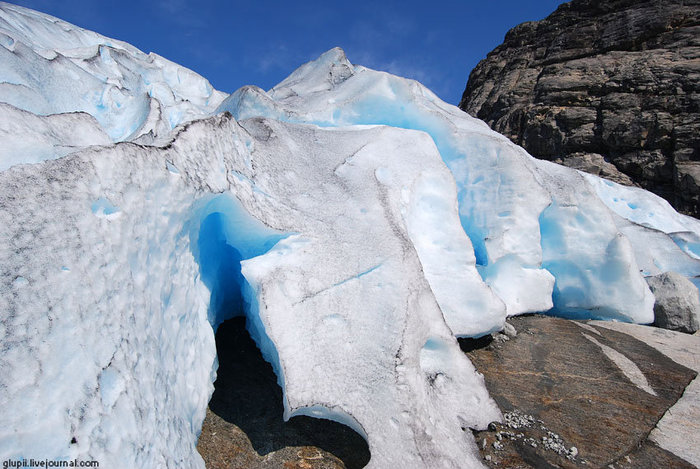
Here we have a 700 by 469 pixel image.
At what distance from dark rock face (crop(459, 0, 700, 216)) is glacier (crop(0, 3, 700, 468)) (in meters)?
12.3

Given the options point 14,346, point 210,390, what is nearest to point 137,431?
point 14,346

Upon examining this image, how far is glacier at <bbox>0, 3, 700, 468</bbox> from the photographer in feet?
4.73

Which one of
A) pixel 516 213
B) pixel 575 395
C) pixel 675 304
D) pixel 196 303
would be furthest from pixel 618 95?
pixel 196 303

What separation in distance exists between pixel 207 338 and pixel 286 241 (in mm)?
822

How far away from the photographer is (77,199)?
1.64 metres

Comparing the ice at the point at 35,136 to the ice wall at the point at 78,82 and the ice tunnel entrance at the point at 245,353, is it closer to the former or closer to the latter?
the ice wall at the point at 78,82

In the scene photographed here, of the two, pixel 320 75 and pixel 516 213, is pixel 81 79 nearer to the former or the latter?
pixel 320 75

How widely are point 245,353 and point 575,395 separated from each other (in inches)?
102

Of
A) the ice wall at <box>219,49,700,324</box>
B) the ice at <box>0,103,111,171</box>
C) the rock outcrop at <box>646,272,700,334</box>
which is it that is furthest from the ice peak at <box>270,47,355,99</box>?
the rock outcrop at <box>646,272,700,334</box>

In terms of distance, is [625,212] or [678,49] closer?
[625,212]

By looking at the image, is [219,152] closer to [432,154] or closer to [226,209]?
[226,209]

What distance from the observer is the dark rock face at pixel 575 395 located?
2.38 metres

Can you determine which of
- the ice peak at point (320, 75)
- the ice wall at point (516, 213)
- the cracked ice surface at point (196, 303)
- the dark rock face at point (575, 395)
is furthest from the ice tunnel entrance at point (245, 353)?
the ice peak at point (320, 75)

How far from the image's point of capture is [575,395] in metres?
3.05
